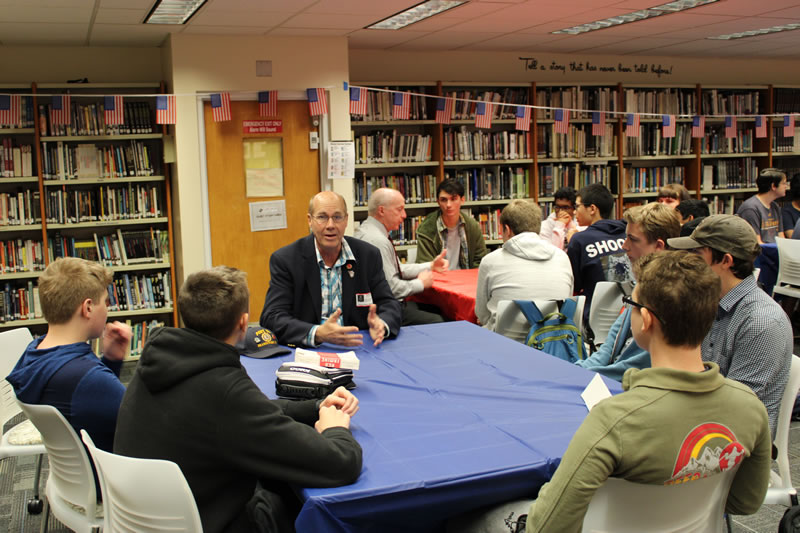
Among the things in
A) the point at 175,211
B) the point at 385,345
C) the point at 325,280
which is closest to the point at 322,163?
the point at 175,211

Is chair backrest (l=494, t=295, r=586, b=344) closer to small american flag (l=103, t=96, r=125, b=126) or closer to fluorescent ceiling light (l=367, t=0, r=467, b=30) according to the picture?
fluorescent ceiling light (l=367, t=0, r=467, b=30)

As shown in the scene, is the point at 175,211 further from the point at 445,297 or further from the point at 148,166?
the point at 445,297

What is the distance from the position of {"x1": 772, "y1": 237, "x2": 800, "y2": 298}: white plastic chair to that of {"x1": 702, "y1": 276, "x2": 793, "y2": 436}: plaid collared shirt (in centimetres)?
370

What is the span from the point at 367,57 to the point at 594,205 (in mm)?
3227

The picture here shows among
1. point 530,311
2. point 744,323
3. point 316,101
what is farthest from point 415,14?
point 744,323

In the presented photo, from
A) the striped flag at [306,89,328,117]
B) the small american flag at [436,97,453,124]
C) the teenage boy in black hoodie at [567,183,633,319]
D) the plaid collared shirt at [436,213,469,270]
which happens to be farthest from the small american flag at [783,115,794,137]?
the striped flag at [306,89,328,117]

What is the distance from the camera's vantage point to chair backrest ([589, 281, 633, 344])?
3707 mm

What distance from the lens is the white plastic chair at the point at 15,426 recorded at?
9.21 feet

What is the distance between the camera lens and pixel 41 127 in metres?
5.75

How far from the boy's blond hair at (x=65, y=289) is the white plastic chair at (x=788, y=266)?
5.17m

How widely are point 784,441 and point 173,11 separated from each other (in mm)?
4568

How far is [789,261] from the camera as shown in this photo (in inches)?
222

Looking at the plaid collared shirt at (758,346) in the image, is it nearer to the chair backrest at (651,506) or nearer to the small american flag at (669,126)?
the chair backrest at (651,506)

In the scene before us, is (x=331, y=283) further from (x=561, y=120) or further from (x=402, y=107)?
(x=561, y=120)
